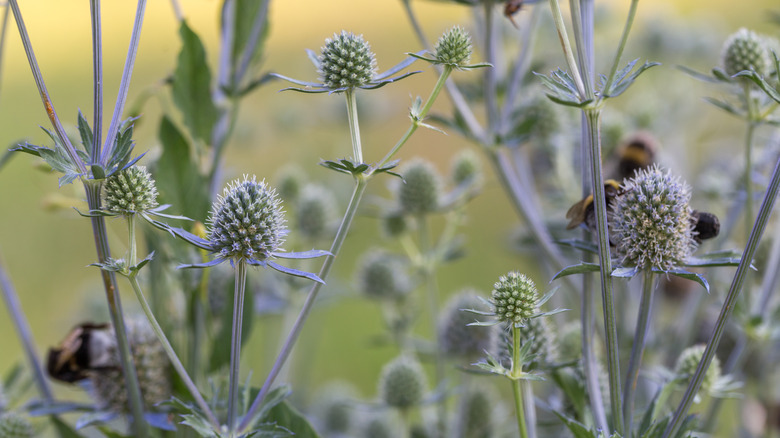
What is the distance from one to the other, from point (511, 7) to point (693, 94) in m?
1.41

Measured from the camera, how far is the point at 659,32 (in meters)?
2.45

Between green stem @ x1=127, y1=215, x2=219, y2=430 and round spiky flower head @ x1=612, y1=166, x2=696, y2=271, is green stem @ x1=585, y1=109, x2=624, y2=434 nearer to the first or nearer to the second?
round spiky flower head @ x1=612, y1=166, x2=696, y2=271

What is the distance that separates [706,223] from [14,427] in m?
1.11

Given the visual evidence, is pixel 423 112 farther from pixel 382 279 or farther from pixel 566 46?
pixel 382 279

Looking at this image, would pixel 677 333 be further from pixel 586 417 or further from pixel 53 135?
pixel 53 135

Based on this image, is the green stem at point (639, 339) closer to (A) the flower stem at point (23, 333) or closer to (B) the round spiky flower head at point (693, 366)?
(B) the round spiky flower head at point (693, 366)

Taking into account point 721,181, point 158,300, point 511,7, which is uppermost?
point 511,7

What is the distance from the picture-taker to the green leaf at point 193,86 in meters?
Result: 1.24

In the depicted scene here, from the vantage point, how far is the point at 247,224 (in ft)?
2.95

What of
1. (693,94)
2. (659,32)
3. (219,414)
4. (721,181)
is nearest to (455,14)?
(659,32)

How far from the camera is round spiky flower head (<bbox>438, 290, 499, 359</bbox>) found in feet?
4.74

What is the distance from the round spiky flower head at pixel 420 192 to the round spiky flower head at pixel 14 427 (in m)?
0.87

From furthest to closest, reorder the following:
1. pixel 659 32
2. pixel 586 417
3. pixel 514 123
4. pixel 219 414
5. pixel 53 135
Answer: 1. pixel 659 32
2. pixel 514 123
3. pixel 219 414
4. pixel 586 417
5. pixel 53 135

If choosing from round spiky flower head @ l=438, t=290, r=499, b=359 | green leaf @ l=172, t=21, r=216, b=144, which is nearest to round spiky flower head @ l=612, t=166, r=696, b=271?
round spiky flower head @ l=438, t=290, r=499, b=359
